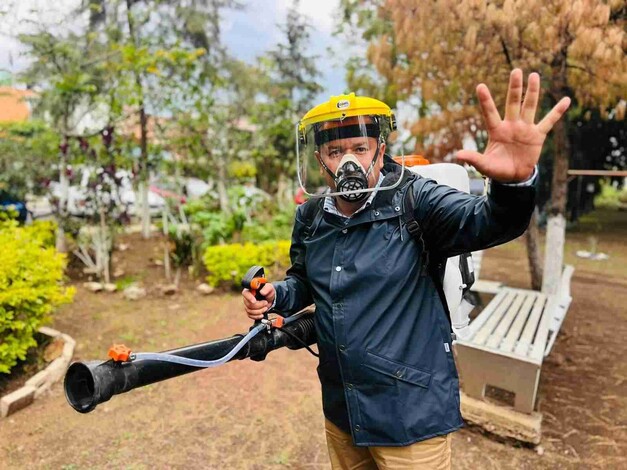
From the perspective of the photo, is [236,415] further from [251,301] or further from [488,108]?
[488,108]

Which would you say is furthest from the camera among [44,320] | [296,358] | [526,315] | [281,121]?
[281,121]

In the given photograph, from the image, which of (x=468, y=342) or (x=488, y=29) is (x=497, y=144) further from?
(x=488, y=29)

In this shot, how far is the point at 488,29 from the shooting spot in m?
4.44

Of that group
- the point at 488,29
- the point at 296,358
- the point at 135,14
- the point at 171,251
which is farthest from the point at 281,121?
the point at 296,358

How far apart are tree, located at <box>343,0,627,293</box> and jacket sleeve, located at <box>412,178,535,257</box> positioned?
3.44 m

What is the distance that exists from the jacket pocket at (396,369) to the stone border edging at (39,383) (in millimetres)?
2949

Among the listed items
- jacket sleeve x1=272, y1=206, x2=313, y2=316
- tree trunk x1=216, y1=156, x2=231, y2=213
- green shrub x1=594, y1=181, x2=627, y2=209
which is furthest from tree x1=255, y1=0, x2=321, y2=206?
green shrub x1=594, y1=181, x2=627, y2=209

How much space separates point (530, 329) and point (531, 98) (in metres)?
3.10

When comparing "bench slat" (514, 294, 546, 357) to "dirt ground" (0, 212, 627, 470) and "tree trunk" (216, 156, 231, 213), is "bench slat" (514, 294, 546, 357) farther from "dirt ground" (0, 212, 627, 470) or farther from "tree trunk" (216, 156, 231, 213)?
"tree trunk" (216, 156, 231, 213)

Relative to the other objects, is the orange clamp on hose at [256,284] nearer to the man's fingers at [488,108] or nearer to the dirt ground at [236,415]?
the man's fingers at [488,108]

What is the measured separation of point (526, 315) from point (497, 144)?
345cm

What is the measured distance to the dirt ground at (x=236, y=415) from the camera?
2932 mm

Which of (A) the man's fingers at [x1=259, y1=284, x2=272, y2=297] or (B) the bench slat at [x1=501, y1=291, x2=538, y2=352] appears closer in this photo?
(A) the man's fingers at [x1=259, y1=284, x2=272, y2=297]

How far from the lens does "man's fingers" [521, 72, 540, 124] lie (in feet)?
3.58
